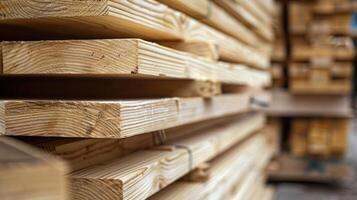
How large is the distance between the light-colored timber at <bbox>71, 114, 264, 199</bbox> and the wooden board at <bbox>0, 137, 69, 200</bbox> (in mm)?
480

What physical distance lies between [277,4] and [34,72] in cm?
451

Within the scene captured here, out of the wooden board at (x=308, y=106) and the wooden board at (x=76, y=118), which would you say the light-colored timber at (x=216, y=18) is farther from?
the wooden board at (x=308, y=106)

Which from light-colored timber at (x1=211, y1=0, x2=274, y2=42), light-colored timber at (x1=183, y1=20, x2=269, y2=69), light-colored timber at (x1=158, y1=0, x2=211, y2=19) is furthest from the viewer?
light-colored timber at (x1=211, y1=0, x2=274, y2=42)

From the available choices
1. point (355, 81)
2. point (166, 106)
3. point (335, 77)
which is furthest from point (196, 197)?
point (355, 81)

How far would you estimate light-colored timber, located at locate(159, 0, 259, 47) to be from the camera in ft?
7.16

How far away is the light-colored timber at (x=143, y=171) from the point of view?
1.47 metres

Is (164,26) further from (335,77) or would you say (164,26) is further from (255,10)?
(335,77)

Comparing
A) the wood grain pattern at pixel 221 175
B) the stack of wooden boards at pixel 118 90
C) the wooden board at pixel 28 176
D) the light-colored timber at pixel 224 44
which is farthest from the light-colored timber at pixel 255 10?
the wooden board at pixel 28 176

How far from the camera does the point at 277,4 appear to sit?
18.5 ft

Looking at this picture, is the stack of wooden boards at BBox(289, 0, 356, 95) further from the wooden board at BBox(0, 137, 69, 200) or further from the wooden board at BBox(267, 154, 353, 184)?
the wooden board at BBox(0, 137, 69, 200)

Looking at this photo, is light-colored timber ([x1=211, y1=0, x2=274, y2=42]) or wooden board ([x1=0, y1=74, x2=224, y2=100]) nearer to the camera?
wooden board ([x1=0, y1=74, x2=224, y2=100])

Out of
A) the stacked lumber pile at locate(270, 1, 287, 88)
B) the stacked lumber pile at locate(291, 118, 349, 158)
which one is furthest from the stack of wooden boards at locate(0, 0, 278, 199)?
the stacked lumber pile at locate(291, 118, 349, 158)

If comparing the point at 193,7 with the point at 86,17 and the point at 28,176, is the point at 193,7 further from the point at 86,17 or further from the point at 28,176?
the point at 28,176

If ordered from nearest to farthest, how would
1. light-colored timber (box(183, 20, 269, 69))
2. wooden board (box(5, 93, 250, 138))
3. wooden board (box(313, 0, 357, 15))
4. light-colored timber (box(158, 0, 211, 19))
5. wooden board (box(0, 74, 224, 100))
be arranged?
wooden board (box(5, 93, 250, 138)), wooden board (box(0, 74, 224, 100)), light-colored timber (box(158, 0, 211, 19)), light-colored timber (box(183, 20, 269, 69)), wooden board (box(313, 0, 357, 15))
